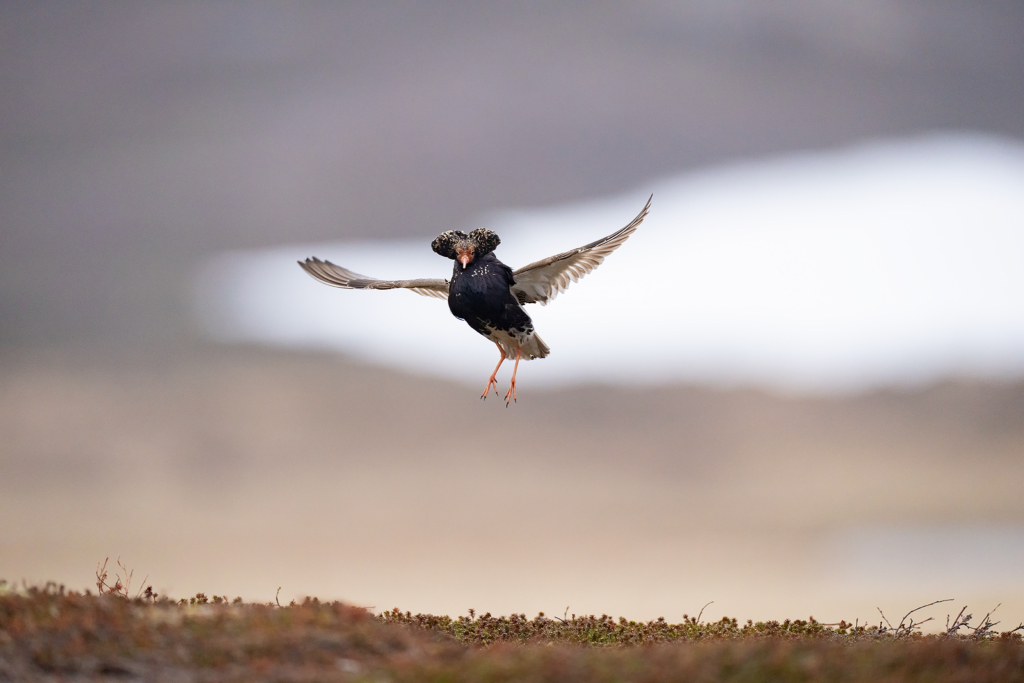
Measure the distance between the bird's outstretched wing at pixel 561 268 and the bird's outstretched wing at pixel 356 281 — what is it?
2.77ft

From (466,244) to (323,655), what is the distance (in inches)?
142

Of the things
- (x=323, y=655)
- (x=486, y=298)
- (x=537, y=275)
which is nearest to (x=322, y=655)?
(x=323, y=655)

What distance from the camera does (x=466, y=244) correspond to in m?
6.96

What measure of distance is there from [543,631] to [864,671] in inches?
145

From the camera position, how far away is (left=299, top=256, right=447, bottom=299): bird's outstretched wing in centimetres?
831

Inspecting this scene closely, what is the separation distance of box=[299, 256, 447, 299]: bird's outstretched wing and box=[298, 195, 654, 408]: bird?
1 centimetres

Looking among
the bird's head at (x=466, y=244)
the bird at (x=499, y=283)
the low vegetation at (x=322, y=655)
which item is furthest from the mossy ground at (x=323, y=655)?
the bird's head at (x=466, y=244)

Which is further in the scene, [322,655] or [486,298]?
[486,298]

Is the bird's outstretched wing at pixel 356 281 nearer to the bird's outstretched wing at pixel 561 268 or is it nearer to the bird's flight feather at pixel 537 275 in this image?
Answer: the bird's flight feather at pixel 537 275

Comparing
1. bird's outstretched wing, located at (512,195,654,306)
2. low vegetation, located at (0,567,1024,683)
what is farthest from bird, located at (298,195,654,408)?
low vegetation, located at (0,567,1024,683)

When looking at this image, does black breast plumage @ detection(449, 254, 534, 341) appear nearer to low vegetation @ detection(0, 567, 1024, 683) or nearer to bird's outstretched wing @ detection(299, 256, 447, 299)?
bird's outstretched wing @ detection(299, 256, 447, 299)

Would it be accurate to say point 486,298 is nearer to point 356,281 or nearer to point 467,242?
point 467,242

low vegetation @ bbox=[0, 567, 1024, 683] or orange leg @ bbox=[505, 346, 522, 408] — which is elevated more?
orange leg @ bbox=[505, 346, 522, 408]

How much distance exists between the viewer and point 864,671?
14.9 ft
